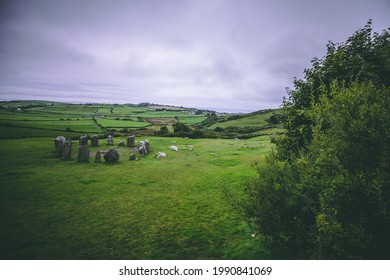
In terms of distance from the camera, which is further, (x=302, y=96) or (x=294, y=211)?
(x=302, y=96)

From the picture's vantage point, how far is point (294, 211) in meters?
7.27

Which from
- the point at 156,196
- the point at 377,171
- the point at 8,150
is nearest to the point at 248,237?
the point at 377,171

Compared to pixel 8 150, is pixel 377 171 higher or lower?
higher

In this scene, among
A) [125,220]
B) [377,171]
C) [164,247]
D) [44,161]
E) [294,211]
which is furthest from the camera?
[44,161]

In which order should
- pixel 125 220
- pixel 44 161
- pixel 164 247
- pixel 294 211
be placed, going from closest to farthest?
1. pixel 294 211
2. pixel 164 247
3. pixel 125 220
4. pixel 44 161

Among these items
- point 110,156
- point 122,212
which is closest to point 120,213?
point 122,212

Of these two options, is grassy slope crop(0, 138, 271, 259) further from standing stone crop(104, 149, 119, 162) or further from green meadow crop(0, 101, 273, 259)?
standing stone crop(104, 149, 119, 162)

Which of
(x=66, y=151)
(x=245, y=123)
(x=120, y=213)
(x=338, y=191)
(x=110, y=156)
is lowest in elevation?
(x=120, y=213)

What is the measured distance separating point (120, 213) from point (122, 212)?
0.16 metres

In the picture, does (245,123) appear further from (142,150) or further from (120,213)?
(120,213)

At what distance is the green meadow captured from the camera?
8.45 m

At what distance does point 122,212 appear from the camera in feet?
38.9
